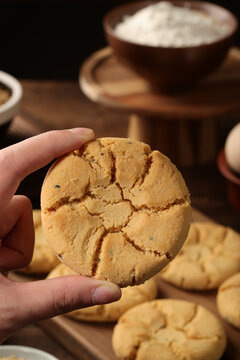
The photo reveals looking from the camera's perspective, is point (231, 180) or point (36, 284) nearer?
point (36, 284)

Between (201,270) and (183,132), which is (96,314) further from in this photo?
(183,132)

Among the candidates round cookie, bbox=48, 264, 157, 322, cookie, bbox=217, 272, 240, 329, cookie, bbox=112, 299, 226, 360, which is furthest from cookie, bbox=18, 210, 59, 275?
cookie, bbox=217, 272, 240, 329

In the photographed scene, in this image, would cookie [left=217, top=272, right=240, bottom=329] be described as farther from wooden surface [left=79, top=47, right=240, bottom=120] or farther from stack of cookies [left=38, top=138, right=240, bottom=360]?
wooden surface [left=79, top=47, right=240, bottom=120]

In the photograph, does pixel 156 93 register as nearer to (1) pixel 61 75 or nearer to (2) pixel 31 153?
(2) pixel 31 153

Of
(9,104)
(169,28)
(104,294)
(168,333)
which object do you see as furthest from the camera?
(169,28)

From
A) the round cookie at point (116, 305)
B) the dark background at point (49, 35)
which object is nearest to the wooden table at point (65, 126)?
the round cookie at point (116, 305)

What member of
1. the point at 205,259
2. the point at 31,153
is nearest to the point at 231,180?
the point at 205,259
